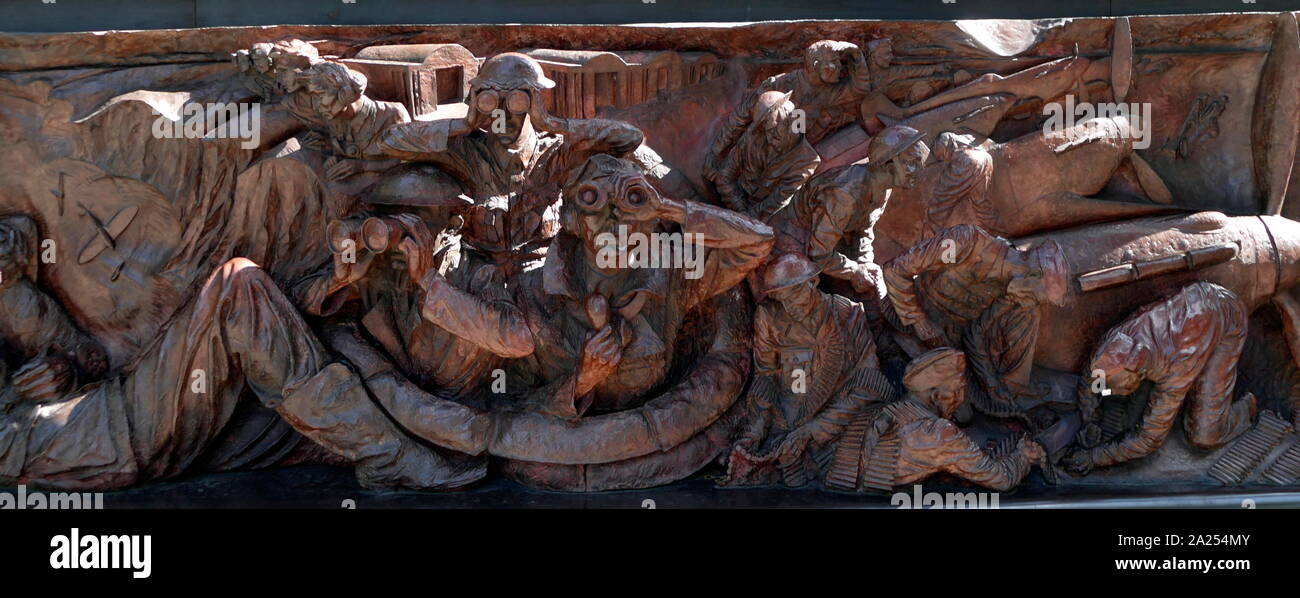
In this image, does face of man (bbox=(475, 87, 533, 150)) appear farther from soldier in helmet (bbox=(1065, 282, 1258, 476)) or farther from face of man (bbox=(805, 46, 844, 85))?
soldier in helmet (bbox=(1065, 282, 1258, 476))

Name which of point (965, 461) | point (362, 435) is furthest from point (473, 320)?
point (965, 461)

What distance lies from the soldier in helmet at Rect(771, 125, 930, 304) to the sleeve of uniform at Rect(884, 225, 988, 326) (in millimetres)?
232

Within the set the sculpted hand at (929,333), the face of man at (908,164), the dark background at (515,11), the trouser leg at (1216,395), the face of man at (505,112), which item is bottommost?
the trouser leg at (1216,395)

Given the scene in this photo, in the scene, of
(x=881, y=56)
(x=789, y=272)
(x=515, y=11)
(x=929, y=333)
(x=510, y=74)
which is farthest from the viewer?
(x=515, y=11)

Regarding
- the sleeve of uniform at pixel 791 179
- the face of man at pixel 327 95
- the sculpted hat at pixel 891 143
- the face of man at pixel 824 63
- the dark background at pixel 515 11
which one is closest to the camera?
the face of man at pixel 327 95

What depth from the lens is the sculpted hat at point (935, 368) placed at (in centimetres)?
581

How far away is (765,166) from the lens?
6086 mm

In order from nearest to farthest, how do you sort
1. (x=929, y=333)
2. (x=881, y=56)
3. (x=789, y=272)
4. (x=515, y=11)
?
(x=789, y=272)
(x=929, y=333)
(x=881, y=56)
(x=515, y=11)

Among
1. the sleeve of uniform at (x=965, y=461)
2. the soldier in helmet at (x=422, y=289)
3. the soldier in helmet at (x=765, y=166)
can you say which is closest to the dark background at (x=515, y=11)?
the soldier in helmet at (x=765, y=166)

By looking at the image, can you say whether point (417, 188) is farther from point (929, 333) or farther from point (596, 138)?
point (929, 333)

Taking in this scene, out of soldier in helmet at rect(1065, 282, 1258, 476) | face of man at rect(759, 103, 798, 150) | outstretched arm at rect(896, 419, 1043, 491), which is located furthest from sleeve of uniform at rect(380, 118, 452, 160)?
soldier in helmet at rect(1065, 282, 1258, 476)

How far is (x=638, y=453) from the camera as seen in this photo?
5.89 m

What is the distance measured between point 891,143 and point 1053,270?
0.81m

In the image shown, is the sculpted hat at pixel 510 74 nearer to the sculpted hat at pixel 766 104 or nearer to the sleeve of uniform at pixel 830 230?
the sculpted hat at pixel 766 104
